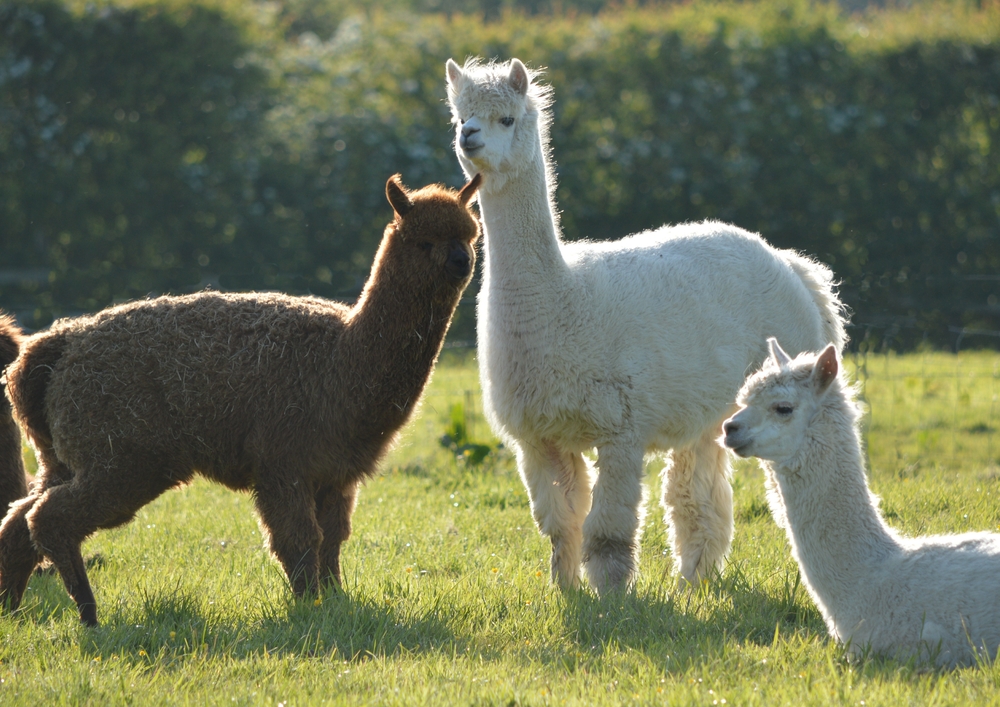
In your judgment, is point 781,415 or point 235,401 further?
point 235,401

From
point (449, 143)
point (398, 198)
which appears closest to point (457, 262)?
point (398, 198)

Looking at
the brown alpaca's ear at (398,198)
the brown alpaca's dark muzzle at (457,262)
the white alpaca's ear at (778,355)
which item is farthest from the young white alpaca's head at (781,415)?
the brown alpaca's ear at (398,198)

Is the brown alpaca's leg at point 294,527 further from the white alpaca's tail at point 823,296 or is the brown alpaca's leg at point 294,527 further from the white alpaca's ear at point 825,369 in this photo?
the white alpaca's tail at point 823,296

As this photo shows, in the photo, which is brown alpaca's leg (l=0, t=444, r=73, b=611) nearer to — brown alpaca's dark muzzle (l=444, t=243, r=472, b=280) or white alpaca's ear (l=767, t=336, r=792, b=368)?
brown alpaca's dark muzzle (l=444, t=243, r=472, b=280)

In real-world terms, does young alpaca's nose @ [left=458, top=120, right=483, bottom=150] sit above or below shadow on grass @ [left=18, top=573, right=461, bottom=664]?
above

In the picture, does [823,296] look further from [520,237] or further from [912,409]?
[912,409]

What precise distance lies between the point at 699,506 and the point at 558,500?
0.93 m

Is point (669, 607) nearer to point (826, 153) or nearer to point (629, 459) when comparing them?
point (629, 459)

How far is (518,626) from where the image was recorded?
4777mm

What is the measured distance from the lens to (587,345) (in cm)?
550

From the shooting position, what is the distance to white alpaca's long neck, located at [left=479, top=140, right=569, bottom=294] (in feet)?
18.4

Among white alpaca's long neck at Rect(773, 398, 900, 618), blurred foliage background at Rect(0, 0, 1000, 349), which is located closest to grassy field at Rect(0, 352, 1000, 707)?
white alpaca's long neck at Rect(773, 398, 900, 618)

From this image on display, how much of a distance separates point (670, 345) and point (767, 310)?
2.60ft

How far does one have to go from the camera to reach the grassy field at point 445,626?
395 centimetres
